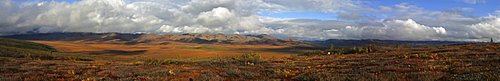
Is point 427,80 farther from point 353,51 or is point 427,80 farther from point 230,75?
point 353,51

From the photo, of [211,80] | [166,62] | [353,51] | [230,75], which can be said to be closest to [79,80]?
[211,80]

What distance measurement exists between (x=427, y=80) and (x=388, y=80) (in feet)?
3.40

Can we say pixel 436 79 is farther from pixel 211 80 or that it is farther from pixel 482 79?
A: pixel 211 80

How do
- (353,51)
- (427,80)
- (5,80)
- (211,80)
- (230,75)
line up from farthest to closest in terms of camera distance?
(353,51)
(230,75)
(211,80)
(5,80)
(427,80)

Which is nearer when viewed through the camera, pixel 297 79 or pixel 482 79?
pixel 482 79

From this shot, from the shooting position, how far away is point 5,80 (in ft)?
30.6

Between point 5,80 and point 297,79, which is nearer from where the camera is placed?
point 5,80

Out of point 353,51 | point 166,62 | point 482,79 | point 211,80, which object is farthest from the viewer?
point 353,51

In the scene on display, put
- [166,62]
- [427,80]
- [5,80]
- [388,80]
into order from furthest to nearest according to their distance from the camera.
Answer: [166,62]
[5,80]
[388,80]
[427,80]

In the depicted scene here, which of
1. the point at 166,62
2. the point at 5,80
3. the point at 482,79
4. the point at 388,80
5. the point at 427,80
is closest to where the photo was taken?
the point at 482,79

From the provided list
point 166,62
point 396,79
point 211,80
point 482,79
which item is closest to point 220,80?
point 211,80

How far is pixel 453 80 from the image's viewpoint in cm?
746

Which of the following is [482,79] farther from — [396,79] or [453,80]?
[396,79]

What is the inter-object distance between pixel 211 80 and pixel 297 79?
3381 mm
